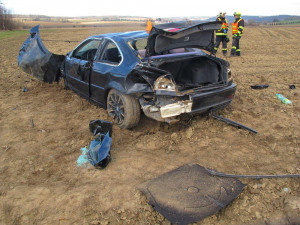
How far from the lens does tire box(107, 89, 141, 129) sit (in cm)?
391

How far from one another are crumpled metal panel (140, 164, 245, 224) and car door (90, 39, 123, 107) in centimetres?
194

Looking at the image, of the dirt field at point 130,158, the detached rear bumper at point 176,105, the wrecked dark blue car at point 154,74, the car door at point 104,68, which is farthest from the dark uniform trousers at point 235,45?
the car door at point 104,68

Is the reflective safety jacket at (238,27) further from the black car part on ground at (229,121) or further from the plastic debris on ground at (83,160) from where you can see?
the plastic debris on ground at (83,160)

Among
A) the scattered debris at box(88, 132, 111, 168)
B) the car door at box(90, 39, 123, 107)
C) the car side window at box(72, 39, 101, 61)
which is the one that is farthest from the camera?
the car side window at box(72, 39, 101, 61)

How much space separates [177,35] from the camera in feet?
12.1

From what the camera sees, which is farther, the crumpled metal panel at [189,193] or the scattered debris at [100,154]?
the scattered debris at [100,154]

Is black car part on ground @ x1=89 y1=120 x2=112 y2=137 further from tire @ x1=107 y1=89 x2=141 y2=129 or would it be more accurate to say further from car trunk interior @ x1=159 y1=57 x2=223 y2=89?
car trunk interior @ x1=159 y1=57 x2=223 y2=89

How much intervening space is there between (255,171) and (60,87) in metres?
5.22

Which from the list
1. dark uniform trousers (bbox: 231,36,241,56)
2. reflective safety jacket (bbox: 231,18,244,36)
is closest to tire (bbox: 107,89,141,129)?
dark uniform trousers (bbox: 231,36,241,56)

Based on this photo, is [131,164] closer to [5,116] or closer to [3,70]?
[5,116]

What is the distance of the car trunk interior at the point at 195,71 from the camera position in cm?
448

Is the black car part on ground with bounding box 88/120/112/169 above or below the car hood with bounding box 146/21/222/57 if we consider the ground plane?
below

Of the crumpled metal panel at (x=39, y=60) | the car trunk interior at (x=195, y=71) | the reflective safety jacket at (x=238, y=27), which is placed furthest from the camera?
the reflective safety jacket at (x=238, y=27)

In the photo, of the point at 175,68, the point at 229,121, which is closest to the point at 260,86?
the point at 229,121
